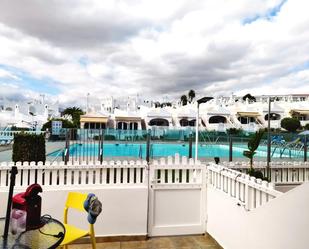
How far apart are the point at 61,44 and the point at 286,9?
8.94 meters

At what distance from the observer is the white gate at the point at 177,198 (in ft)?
11.7

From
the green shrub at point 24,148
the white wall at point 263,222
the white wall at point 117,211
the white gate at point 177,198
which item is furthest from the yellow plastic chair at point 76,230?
the green shrub at point 24,148

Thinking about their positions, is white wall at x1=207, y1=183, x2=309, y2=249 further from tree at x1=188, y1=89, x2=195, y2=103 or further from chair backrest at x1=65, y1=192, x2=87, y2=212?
tree at x1=188, y1=89, x2=195, y2=103

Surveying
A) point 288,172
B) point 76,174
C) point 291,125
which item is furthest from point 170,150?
point 291,125

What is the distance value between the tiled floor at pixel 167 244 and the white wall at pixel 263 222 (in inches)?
5.9

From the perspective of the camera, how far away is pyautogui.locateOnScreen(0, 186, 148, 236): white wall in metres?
3.36

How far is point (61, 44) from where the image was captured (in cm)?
945

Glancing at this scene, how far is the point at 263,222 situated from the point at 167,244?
1.49 m

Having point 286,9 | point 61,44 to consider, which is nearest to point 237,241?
point 286,9

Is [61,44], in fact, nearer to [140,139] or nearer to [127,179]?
[140,139]

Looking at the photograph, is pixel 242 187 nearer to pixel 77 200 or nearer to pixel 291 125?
pixel 77 200

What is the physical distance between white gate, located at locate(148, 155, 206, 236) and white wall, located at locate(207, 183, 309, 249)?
0.56ft

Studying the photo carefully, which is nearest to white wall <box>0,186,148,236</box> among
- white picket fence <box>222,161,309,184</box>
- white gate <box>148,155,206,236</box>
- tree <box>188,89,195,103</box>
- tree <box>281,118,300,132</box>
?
white gate <box>148,155,206,236</box>

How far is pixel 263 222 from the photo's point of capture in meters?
2.33
